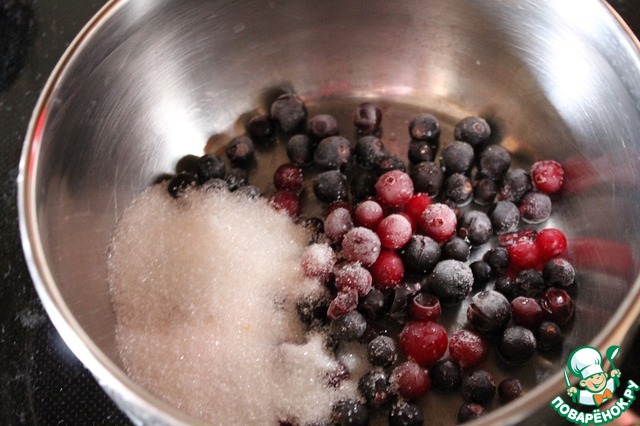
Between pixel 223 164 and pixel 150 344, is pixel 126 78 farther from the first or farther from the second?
pixel 150 344

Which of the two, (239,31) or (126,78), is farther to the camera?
(239,31)

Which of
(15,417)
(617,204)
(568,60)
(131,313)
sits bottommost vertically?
(15,417)

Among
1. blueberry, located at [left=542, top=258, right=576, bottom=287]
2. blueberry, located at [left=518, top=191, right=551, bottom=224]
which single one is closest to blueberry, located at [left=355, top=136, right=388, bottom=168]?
blueberry, located at [left=518, top=191, right=551, bottom=224]

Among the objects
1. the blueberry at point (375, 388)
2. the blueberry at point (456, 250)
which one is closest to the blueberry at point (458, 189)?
the blueberry at point (456, 250)

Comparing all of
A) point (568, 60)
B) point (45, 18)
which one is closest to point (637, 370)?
point (568, 60)

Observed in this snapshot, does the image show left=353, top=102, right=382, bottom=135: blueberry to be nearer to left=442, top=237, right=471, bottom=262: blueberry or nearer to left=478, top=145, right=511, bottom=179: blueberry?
left=478, top=145, right=511, bottom=179: blueberry

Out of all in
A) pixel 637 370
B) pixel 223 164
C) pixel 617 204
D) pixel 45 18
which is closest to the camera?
pixel 637 370
